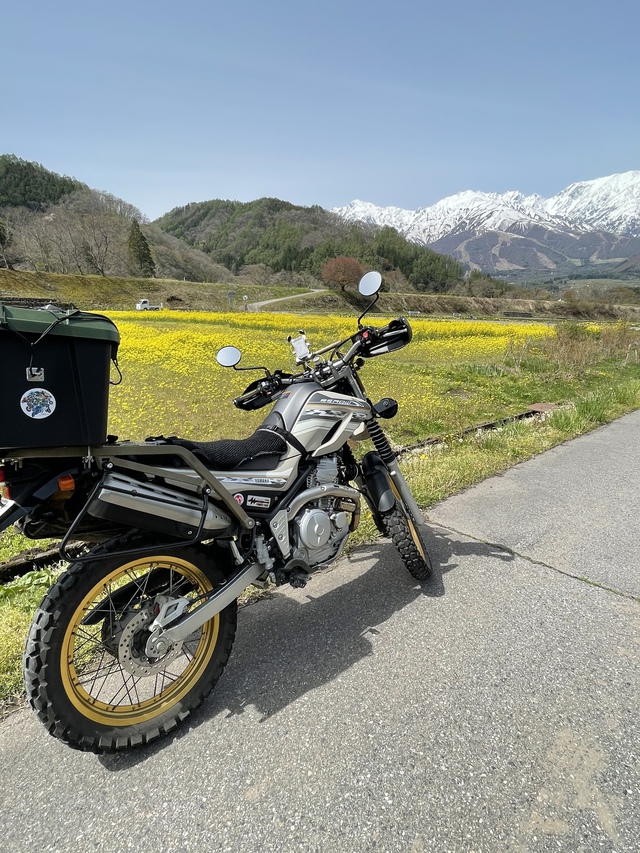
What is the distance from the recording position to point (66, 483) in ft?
5.38

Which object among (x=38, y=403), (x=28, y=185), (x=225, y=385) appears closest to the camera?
(x=38, y=403)

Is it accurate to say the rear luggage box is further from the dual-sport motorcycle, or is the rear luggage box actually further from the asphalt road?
the asphalt road

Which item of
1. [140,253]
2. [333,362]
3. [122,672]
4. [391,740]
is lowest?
[391,740]

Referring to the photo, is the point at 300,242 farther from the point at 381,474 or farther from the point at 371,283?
the point at 381,474

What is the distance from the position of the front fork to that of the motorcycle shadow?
1.54 ft

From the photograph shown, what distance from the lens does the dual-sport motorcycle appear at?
5.46 ft

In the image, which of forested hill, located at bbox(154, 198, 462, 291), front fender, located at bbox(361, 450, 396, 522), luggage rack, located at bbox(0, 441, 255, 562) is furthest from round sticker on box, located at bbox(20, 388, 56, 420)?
forested hill, located at bbox(154, 198, 462, 291)

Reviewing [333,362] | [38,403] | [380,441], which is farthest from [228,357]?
[38,403]

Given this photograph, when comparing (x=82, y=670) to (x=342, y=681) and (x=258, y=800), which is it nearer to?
(x=258, y=800)

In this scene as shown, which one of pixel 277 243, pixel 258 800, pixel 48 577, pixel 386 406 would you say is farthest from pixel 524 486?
pixel 277 243

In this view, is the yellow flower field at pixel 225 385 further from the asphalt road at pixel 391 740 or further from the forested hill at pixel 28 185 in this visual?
the forested hill at pixel 28 185

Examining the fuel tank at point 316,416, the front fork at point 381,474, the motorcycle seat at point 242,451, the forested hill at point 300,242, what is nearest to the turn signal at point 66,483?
the motorcycle seat at point 242,451

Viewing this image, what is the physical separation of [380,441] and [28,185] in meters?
144

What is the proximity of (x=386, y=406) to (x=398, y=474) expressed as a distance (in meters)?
0.48
